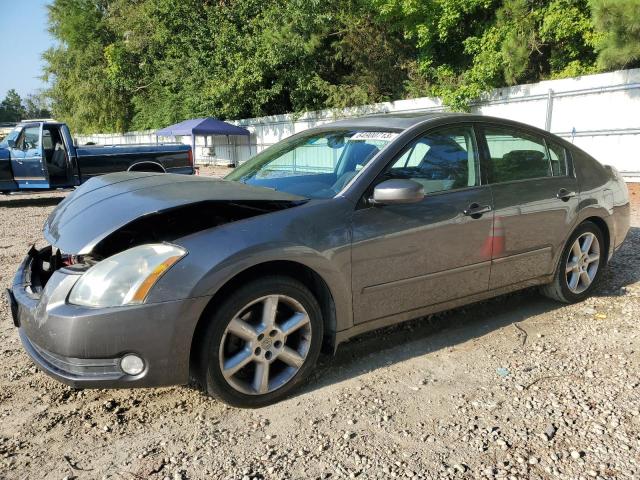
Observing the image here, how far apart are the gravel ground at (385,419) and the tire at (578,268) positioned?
0.51 meters

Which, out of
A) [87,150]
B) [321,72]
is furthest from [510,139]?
[321,72]

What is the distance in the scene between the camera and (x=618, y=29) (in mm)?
11016

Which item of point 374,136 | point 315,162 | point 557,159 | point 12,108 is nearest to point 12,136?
point 315,162

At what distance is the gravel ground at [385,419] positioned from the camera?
2.32 meters

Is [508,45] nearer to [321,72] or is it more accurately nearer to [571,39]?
[571,39]

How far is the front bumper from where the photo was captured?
2.38 m

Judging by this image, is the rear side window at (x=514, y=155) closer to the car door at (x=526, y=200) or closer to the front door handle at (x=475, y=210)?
the car door at (x=526, y=200)

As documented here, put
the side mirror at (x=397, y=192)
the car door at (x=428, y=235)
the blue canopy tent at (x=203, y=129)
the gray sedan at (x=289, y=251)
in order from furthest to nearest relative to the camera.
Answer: the blue canopy tent at (x=203, y=129) < the car door at (x=428, y=235) < the side mirror at (x=397, y=192) < the gray sedan at (x=289, y=251)

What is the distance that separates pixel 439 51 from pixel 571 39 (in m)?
4.67

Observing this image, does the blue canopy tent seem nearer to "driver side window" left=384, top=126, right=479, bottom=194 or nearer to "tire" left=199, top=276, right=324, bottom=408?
"driver side window" left=384, top=126, right=479, bottom=194

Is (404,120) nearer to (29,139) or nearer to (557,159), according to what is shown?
(557,159)

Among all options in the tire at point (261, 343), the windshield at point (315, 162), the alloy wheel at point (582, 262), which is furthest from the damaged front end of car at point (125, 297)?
the alloy wheel at point (582, 262)

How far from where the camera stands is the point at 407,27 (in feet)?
58.3

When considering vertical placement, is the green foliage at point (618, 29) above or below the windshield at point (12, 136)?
above
